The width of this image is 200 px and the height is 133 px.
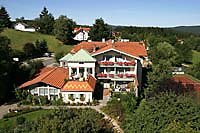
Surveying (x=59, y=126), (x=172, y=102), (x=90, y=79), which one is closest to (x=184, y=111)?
(x=172, y=102)

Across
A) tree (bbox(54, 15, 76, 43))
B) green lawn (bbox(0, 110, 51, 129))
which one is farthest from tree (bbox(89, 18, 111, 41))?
green lawn (bbox(0, 110, 51, 129))

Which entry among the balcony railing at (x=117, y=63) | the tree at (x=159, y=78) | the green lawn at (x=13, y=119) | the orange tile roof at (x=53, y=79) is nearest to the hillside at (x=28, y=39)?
the tree at (x=159, y=78)

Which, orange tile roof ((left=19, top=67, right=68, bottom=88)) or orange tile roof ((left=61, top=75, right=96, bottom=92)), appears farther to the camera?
orange tile roof ((left=19, top=67, right=68, bottom=88))

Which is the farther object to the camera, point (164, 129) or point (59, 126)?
point (164, 129)

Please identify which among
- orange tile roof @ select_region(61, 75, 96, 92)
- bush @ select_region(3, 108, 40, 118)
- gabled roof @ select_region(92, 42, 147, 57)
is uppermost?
gabled roof @ select_region(92, 42, 147, 57)

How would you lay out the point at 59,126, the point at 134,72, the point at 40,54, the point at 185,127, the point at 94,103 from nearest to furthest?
the point at 59,126 < the point at 185,127 < the point at 94,103 < the point at 134,72 < the point at 40,54

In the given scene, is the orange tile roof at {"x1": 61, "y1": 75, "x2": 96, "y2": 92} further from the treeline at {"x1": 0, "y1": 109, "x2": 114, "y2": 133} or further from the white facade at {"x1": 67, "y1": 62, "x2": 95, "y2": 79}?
the treeline at {"x1": 0, "y1": 109, "x2": 114, "y2": 133}

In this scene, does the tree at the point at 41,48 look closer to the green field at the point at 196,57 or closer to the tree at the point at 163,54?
the tree at the point at 163,54

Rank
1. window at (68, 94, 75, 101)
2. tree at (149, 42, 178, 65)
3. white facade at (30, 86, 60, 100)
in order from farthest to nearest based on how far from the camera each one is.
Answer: tree at (149, 42, 178, 65), white facade at (30, 86, 60, 100), window at (68, 94, 75, 101)

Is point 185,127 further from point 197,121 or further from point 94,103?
point 94,103
